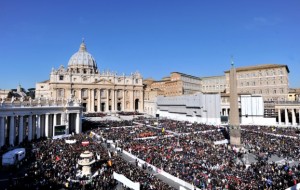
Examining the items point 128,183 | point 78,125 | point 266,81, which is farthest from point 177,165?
point 266,81

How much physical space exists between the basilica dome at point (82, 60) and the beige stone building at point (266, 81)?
188 ft

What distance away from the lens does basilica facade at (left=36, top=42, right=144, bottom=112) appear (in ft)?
263

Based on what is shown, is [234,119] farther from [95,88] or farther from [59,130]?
[95,88]

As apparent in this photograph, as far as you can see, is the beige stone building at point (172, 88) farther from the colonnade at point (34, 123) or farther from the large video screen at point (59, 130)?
the large video screen at point (59, 130)

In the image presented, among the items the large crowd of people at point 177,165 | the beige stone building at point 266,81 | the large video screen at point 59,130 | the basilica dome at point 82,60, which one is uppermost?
the basilica dome at point 82,60

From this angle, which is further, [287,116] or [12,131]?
[287,116]

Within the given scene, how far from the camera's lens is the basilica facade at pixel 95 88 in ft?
263

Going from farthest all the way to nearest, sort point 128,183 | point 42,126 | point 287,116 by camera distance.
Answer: point 287,116 < point 42,126 < point 128,183

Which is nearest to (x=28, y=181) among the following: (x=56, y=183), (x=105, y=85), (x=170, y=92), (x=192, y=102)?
(x=56, y=183)

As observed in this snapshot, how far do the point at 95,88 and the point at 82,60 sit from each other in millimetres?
22108

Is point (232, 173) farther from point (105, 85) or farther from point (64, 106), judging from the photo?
point (105, 85)

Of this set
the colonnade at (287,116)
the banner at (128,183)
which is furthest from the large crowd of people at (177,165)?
the colonnade at (287,116)

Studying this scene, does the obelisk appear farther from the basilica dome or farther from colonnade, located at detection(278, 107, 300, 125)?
the basilica dome

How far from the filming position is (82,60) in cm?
10212
